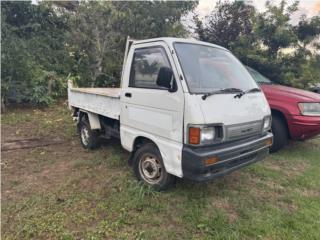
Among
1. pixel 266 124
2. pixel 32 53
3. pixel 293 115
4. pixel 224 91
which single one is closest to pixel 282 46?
pixel 293 115

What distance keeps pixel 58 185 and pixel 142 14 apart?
837cm

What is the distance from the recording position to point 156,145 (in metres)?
3.31

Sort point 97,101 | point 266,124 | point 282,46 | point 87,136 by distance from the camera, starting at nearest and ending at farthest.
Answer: point 266,124 → point 97,101 → point 87,136 → point 282,46

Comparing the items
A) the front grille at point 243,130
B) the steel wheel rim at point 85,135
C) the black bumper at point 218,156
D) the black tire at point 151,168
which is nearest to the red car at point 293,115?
the front grille at point 243,130

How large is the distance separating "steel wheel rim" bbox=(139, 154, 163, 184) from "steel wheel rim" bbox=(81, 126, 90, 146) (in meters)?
1.90

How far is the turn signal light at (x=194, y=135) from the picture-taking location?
2750 millimetres

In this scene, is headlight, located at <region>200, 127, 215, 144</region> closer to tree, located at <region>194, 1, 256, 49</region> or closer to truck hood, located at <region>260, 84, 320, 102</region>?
truck hood, located at <region>260, 84, 320, 102</region>

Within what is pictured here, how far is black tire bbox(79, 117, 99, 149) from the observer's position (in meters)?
4.95

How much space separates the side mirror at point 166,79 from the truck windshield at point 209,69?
0.18 metres

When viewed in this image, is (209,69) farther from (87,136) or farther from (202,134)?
(87,136)

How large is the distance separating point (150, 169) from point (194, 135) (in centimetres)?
103

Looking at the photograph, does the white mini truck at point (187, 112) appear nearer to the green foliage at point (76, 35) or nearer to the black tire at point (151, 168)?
the black tire at point (151, 168)

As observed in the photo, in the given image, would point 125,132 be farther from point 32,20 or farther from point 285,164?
point 32,20

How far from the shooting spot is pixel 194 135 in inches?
109
